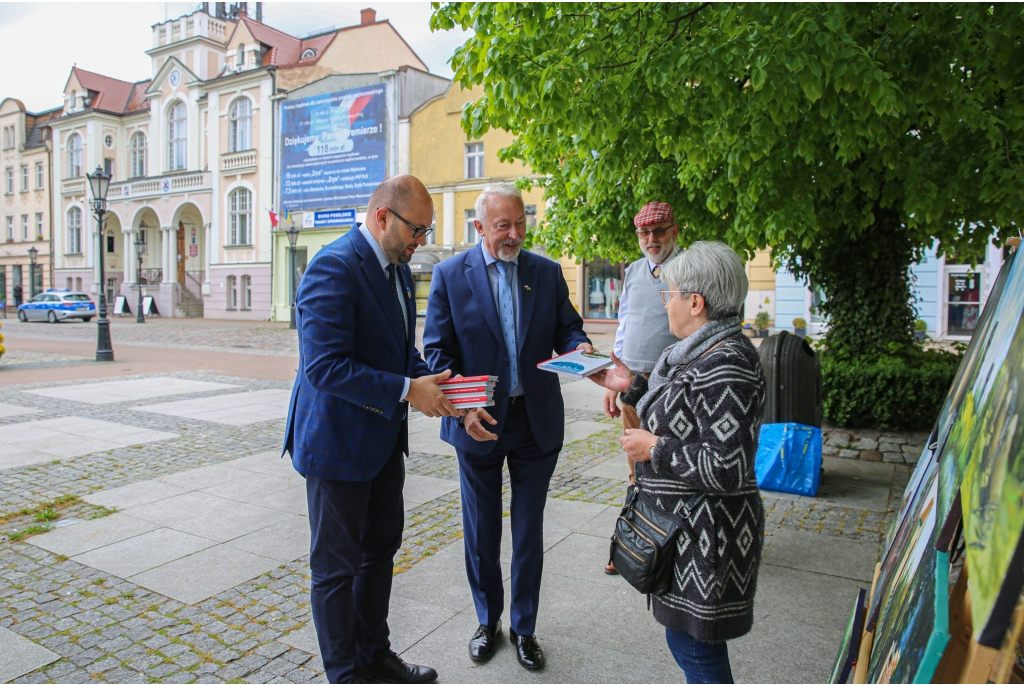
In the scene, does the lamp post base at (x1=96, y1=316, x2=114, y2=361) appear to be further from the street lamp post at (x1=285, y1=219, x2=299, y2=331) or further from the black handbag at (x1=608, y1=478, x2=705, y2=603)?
the black handbag at (x1=608, y1=478, x2=705, y2=603)

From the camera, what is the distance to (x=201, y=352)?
58.9 feet

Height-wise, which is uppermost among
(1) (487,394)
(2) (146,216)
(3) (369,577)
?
(2) (146,216)

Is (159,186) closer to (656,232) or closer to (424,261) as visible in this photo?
(424,261)

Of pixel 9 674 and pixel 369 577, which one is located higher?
pixel 369 577

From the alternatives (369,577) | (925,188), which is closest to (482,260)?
(369,577)

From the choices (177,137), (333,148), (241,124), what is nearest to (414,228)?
(333,148)

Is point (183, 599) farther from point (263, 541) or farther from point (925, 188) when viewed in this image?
point (925, 188)

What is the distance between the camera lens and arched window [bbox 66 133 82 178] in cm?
4294

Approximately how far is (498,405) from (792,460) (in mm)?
3326

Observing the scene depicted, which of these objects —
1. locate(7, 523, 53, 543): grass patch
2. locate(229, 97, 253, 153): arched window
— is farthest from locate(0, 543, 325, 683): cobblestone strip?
locate(229, 97, 253, 153): arched window

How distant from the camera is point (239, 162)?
3519 centimetres

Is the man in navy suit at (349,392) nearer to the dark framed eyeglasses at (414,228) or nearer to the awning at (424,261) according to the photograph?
the dark framed eyeglasses at (414,228)

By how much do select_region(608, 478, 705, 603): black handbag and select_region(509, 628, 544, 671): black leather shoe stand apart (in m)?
1.03

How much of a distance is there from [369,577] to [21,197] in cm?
5600
